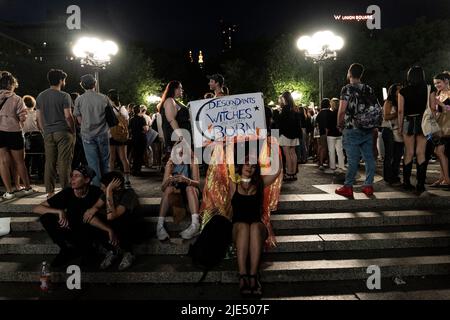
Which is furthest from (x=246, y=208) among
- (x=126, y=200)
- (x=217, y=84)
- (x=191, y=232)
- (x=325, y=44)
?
(x=325, y=44)

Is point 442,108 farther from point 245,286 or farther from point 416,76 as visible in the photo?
point 245,286

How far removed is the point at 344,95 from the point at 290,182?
2241mm

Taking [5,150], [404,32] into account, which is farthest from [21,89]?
[404,32]

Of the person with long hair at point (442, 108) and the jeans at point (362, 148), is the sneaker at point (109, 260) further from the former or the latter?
the person with long hair at point (442, 108)

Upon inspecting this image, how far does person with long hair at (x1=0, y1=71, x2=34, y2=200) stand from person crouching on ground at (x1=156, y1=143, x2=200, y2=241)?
123 inches

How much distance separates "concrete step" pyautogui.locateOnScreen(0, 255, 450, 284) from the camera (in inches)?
187

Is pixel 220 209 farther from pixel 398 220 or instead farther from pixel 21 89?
pixel 21 89

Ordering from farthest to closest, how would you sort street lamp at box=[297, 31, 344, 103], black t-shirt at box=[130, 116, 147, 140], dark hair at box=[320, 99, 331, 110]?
street lamp at box=[297, 31, 344, 103] < dark hair at box=[320, 99, 331, 110] < black t-shirt at box=[130, 116, 147, 140]

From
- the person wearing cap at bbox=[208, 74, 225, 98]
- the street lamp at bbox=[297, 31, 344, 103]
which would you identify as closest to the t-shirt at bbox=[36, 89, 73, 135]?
the person wearing cap at bbox=[208, 74, 225, 98]

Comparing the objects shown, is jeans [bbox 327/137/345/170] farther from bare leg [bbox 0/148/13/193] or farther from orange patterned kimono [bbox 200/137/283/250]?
bare leg [bbox 0/148/13/193]

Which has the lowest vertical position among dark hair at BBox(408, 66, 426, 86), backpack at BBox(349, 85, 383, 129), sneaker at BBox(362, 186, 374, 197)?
sneaker at BBox(362, 186, 374, 197)

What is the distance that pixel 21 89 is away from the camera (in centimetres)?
3575

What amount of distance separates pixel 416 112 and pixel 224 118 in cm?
310

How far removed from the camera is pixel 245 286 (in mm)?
4383
